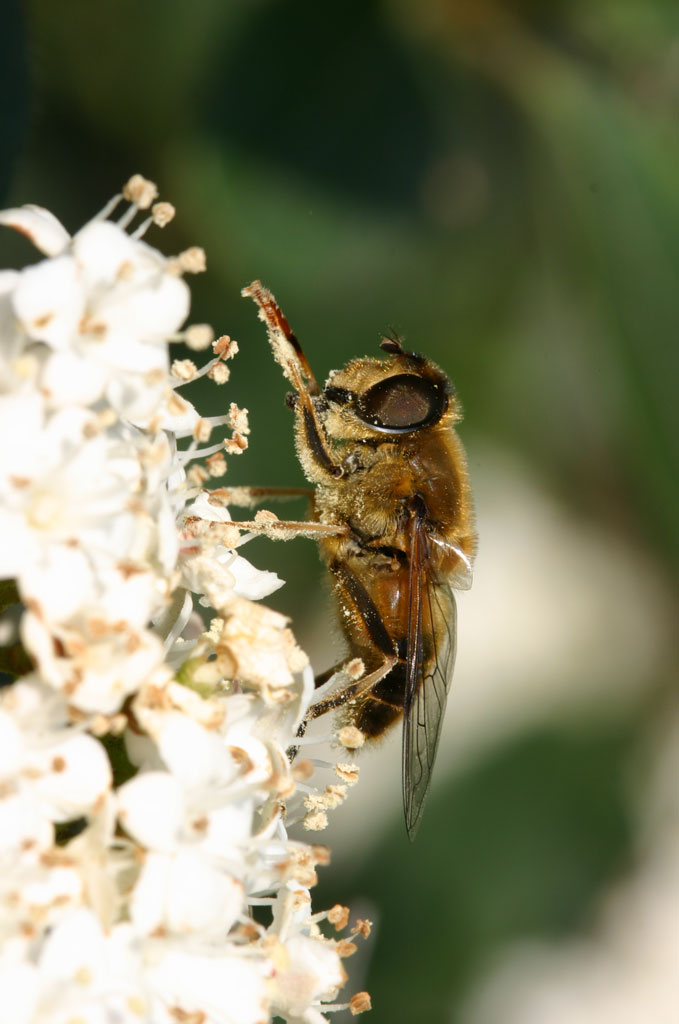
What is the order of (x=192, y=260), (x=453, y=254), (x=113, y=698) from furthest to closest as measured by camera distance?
(x=453, y=254), (x=192, y=260), (x=113, y=698)

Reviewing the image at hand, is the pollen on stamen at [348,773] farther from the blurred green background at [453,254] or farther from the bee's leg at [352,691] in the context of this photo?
the blurred green background at [453,254]

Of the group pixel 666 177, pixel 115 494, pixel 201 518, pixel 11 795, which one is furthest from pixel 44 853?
pixel 666 177

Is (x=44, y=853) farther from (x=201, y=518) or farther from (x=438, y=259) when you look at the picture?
(x=438, y=259)

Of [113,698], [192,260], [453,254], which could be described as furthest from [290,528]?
[453,254]

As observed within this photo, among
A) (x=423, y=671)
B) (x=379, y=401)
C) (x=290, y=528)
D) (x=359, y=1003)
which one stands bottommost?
(x=359, y=1003)

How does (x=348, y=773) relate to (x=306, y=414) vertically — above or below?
below

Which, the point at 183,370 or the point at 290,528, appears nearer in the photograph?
the point at 183,370

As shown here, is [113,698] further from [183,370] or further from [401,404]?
[401,404]

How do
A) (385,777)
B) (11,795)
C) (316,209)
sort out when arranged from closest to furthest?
1. (11,795)
2. (316,209)
3. (385,777)
